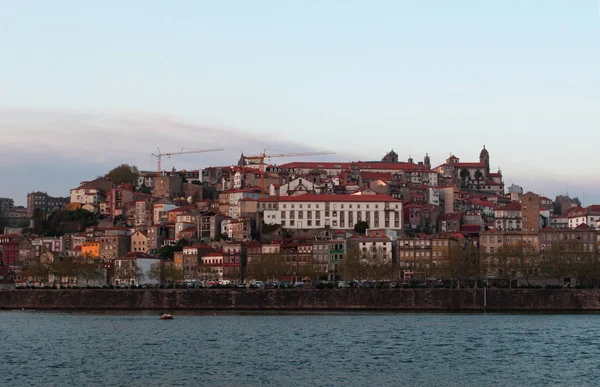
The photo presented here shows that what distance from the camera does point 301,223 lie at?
12588 cm

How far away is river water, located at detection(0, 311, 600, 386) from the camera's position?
134 feet

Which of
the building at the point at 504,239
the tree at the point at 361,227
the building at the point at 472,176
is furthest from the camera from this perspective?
the building at the point at 472,176

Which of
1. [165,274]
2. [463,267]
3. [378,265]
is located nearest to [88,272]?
[165,274]

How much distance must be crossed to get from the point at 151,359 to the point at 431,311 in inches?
1441

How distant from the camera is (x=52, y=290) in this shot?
91688 millimetres

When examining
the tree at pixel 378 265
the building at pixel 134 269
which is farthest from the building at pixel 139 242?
the tree at pixel 378 265

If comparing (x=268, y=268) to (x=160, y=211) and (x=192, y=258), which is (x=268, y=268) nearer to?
(x=192, y=258)

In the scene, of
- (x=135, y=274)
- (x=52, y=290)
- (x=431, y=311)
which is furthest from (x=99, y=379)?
(x=135, y=274)

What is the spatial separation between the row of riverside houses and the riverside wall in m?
11.7

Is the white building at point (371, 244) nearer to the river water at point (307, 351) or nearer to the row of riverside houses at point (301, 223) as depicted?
the row of riverside houses at point (301, 223)

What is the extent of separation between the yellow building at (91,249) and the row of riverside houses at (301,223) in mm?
175

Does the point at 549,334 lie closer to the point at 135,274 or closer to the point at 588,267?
the point at 588,267

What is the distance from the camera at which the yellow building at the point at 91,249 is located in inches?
5010

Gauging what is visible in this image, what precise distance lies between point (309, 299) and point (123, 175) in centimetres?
9966
